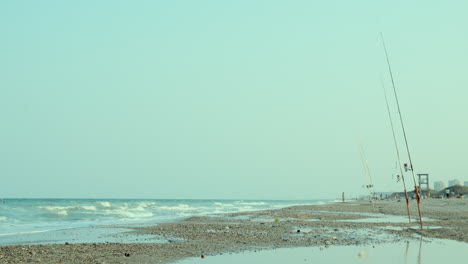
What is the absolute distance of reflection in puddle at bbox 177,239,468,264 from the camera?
10.9 metres

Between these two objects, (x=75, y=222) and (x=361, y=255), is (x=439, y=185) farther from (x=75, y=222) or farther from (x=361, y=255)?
(x=361, y=255)

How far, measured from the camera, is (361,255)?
1170cm

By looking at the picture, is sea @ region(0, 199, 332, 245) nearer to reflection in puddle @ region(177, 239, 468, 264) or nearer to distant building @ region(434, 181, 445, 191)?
reflection in puddle @ region(177, 239, 468, 264)

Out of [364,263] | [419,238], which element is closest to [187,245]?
[364,263]

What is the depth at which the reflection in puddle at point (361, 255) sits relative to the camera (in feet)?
35.9

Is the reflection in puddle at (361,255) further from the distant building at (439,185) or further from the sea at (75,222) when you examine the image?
the distant building at (439,185)

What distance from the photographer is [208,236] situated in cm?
1680

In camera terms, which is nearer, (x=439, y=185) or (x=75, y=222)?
(x=75, y=222)

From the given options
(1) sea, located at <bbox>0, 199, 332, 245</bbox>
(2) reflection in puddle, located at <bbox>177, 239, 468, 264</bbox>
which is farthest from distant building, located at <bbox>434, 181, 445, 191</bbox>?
(2) reflection in puddle, located at <bbox>177, 239, 468, 264</bbox>

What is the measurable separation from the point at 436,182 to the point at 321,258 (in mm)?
108573

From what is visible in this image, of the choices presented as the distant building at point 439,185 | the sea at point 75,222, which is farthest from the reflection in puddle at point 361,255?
the distant building at point 439,185

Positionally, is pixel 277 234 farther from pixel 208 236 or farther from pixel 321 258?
pixel 321 258

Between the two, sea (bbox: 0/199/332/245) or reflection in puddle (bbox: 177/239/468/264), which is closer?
reflection in puddle (bbox: 177/239/468/264)

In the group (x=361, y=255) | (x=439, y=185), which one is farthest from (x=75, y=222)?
(x=439, y=185)
